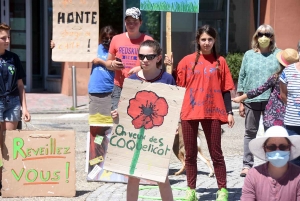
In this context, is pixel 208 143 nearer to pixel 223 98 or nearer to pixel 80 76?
pixel 223 98

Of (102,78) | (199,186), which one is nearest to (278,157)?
(199,186)

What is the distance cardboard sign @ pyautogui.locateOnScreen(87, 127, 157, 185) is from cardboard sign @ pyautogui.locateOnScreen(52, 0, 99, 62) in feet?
6.69

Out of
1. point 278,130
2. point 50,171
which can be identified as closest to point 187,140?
point 50,171

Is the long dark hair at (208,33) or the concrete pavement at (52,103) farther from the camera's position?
the concrete pavement at (52,103)

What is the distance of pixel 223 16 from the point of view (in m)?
17.7

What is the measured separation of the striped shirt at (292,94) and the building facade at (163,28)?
10.4 metres

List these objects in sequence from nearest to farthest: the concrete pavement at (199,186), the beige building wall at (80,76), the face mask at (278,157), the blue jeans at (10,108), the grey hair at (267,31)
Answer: the face mask at (278,157)
the blue jeans at (10,108)
the concrete pavement at (199,186)
the grey hair at (267,31)
the beige building wall at (80,76)

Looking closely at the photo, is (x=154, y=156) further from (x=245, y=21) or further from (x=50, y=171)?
(x=245, y=21)

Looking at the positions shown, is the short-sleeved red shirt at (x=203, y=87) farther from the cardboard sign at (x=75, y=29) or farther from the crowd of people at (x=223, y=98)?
the cardboard sign at (x=75, y=29)

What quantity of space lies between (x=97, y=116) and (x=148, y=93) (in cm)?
232

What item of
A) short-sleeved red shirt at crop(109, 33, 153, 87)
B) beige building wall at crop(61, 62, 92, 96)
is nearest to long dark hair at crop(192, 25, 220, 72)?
short-sleeved red shirt at crop(109, 33, 153, 87)

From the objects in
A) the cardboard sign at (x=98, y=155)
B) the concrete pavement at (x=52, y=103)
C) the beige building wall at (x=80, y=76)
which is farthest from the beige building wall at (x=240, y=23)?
the cardboard sign at (x=98, y=155)

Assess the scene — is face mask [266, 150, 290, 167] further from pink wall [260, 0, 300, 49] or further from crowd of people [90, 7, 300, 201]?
pink wall [260, 0, 300, 49]

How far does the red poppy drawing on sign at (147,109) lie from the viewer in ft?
18.0
